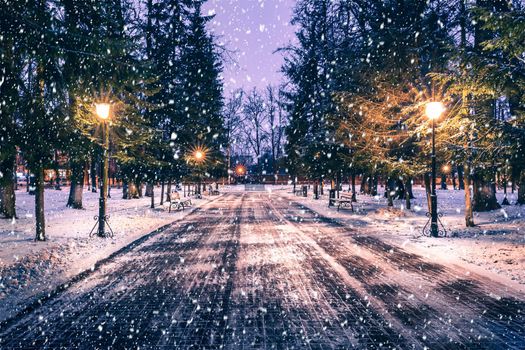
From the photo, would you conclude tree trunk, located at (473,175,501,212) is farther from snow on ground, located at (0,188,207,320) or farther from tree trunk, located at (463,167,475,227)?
snow on ground, located at (0,188,207,320)

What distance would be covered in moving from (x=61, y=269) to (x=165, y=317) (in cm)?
360

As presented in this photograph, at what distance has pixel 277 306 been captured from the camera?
5.30 metres

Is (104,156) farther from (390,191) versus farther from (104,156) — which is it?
(390,191)

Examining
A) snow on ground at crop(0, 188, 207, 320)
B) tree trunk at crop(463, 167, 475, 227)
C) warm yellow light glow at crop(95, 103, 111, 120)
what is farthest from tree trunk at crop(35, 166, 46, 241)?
tree trunk at crop(463, 167, 475, 227)

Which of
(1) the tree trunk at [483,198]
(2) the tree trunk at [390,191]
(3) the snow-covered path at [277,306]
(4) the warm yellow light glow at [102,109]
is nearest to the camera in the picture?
(3) the snow-covered path at [277,306]

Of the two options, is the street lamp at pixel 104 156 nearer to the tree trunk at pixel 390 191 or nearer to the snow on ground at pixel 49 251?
the snow on ground at pixel 49 251

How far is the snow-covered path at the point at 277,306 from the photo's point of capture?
425 cm

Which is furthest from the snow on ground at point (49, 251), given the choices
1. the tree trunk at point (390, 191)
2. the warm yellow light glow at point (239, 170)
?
the warm yellow light glow at point (239, 170)

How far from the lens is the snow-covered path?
425 cm

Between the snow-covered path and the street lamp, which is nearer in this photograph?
the snow-covered path

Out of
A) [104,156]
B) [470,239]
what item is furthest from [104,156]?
[470,239]

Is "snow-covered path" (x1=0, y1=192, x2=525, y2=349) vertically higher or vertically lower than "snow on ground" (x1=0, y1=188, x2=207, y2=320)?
lower

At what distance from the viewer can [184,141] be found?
24.1 meters

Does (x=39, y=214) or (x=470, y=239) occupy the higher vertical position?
(x=39, y=214)
